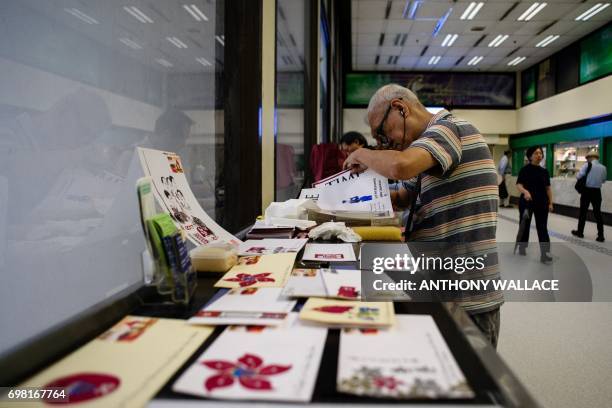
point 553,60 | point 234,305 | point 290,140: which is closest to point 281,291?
point 234,305

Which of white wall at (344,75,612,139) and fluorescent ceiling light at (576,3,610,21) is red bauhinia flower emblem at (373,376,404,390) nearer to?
fluorescent ceiling light at (576,3,610,21)

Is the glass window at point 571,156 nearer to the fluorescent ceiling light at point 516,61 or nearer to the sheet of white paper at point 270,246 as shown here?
the fluorescent ceiling light at point 516,61

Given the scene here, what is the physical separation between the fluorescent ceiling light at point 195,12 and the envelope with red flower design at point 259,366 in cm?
150

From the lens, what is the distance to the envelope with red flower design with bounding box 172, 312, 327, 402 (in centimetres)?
49

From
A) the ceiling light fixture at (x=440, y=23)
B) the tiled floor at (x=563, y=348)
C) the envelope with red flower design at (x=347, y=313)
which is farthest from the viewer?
the ceiling light fixture at (x=440, y=23)

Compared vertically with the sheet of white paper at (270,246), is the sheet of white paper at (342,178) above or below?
above

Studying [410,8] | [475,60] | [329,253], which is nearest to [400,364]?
[329,253]

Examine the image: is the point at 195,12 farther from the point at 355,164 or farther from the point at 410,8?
the point at 410,8

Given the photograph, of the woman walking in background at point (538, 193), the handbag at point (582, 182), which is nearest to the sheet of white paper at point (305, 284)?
the woman walking in background at point (538, 193)

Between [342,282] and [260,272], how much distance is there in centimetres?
22

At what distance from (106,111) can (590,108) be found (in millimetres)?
11082

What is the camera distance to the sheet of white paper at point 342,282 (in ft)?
2.69

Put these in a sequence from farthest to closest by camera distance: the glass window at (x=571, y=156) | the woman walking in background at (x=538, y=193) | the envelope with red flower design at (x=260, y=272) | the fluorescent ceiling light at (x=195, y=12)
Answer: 1. the glass window at (x=571, y=156)
2. the woman walking in background at (x=538, y=193)
3. the fluorescent ceiling light at (x=195, y=12)
4. the envelope with red flower design at (x=260, y=272)

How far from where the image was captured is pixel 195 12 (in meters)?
1.77
